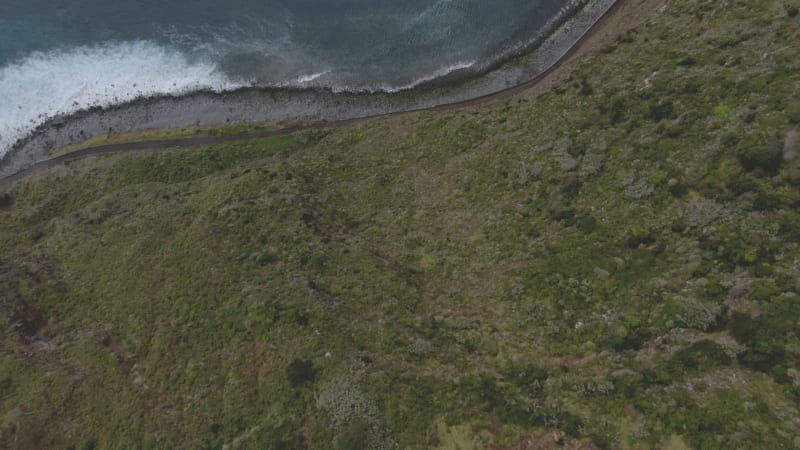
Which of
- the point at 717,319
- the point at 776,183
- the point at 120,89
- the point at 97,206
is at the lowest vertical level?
the point at 717,319

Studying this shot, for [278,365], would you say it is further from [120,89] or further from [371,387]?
[120,89]

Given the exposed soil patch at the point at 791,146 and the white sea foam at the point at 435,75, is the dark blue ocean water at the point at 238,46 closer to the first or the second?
the white sea foam at the point at 435,75

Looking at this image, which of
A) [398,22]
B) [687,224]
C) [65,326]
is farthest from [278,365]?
[398,22]

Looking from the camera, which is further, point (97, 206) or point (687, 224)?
point (97, 206)

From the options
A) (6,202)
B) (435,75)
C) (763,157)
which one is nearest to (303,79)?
(435,75)

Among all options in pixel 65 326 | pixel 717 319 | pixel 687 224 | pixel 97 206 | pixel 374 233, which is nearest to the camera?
pixel 717 319

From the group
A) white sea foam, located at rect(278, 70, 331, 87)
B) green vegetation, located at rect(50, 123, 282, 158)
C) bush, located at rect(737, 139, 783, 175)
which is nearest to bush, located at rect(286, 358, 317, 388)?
bush, located at rect(737, 139, 783, 175)
